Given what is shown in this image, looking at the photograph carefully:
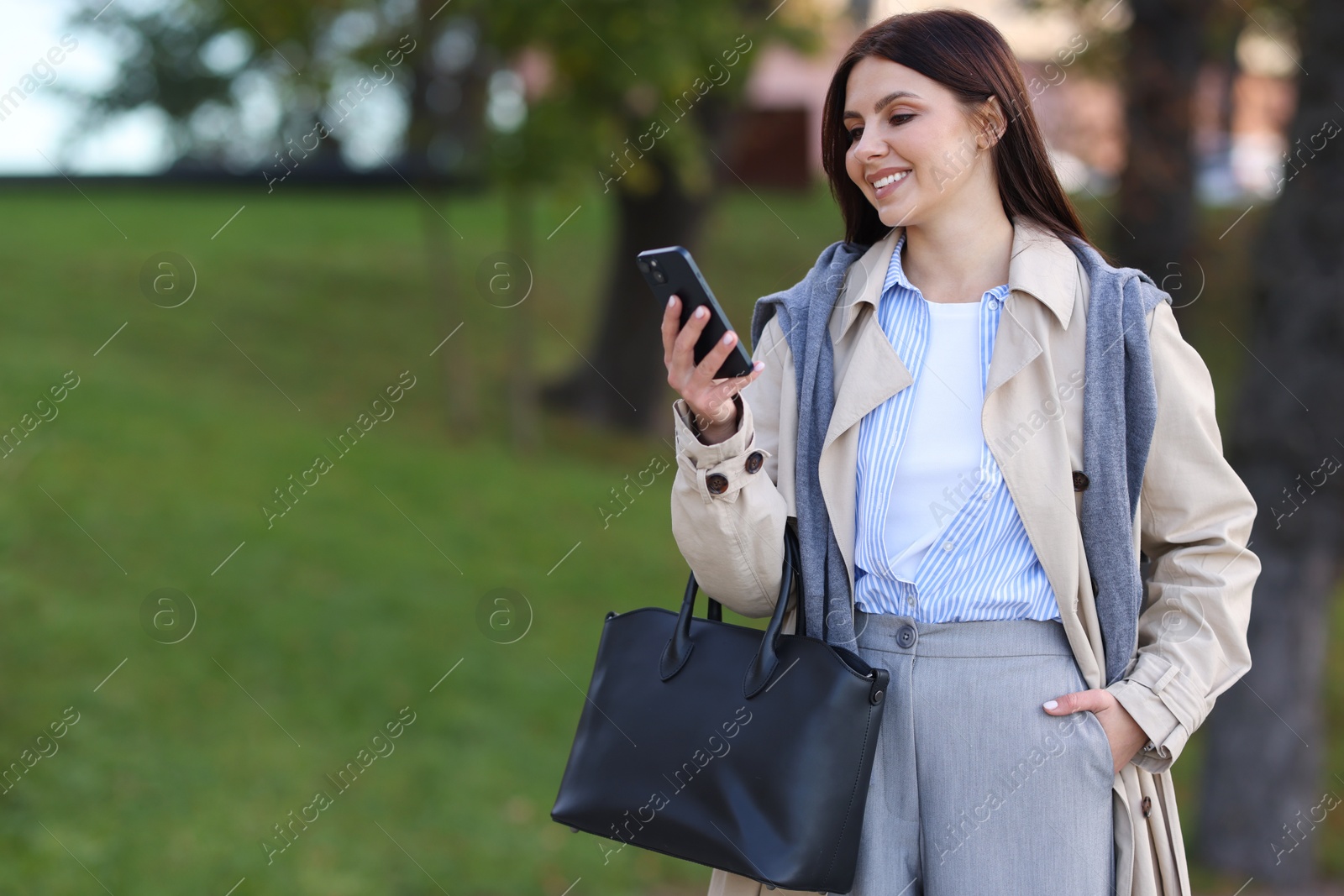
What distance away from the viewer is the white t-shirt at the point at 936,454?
1.99 metres

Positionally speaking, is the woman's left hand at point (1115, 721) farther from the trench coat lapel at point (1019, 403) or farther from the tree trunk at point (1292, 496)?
the tree trunk at point (1292, 496)

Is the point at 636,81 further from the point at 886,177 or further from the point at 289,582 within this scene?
the point at 886,177

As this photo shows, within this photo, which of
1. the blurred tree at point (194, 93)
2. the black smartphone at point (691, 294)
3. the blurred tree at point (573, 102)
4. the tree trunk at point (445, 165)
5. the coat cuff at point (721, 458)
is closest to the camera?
the black smartphone at point (691, 294)

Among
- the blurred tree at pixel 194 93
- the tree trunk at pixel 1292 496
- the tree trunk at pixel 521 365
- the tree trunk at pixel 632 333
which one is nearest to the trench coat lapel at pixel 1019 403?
the tree trunk at pixel 1292 496

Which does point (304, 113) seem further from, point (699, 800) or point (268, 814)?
point (699, 800)

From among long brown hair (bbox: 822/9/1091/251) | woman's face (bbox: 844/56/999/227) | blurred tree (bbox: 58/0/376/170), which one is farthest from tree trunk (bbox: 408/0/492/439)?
blurred tree (bbox: 58/0/376/170)

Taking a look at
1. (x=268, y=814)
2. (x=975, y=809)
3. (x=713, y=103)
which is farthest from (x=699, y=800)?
(x=713, y=103)

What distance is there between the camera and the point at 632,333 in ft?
36.2

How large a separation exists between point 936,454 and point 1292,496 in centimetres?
416

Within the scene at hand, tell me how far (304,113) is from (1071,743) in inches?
949

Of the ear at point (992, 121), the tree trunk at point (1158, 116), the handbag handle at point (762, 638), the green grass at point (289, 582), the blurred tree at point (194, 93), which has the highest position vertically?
the ear at point (992, 121)

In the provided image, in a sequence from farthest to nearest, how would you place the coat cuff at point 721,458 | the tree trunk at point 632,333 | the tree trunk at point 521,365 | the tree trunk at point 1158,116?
the tree trunk at point 632,333, the tree trunk at point 521,365, the tree trunk at point 1158,116, the coat cuff at point 721,458

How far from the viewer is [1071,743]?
1.94 m

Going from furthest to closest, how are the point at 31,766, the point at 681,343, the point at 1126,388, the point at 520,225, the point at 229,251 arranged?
the point at 229,251 → the point at 520,225 → the point at 31,766 → the point at 1126,388 → the point at 681,343
